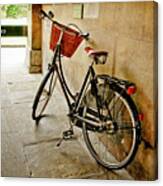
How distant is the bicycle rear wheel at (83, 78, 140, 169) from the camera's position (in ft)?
5.70

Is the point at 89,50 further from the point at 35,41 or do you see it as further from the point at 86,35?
the point at 35,41

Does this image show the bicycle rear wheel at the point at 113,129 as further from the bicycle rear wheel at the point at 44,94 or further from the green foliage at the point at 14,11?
the green foliage at the point at 14,11

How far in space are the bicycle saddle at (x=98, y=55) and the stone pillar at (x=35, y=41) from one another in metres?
0.22

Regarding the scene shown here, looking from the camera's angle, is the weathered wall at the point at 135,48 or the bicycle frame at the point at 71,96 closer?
the weathered wall at the point at 135,48

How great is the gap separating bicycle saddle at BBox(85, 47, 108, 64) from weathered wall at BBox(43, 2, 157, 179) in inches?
0.8

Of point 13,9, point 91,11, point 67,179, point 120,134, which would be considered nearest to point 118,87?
point 120,134

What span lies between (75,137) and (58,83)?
0.25 meters

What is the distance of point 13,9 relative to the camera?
6.02 feet

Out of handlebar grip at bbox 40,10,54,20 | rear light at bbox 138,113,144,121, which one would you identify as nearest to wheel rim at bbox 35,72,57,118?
handlebar grip at bbox 40,10,54,20

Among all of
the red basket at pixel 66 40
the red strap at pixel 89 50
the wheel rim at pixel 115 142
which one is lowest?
the wheel rim at pixel 115 142

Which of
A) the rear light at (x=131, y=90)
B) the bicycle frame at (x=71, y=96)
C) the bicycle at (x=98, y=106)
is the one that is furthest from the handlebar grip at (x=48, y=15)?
the rear light at (x=131, y=90)

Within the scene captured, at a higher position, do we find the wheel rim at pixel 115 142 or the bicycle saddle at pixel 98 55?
the bicycle saddle at pixel 98 55

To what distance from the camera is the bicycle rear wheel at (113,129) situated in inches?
68.4

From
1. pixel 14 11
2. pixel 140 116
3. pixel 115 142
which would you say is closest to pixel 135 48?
pixel 140 116
